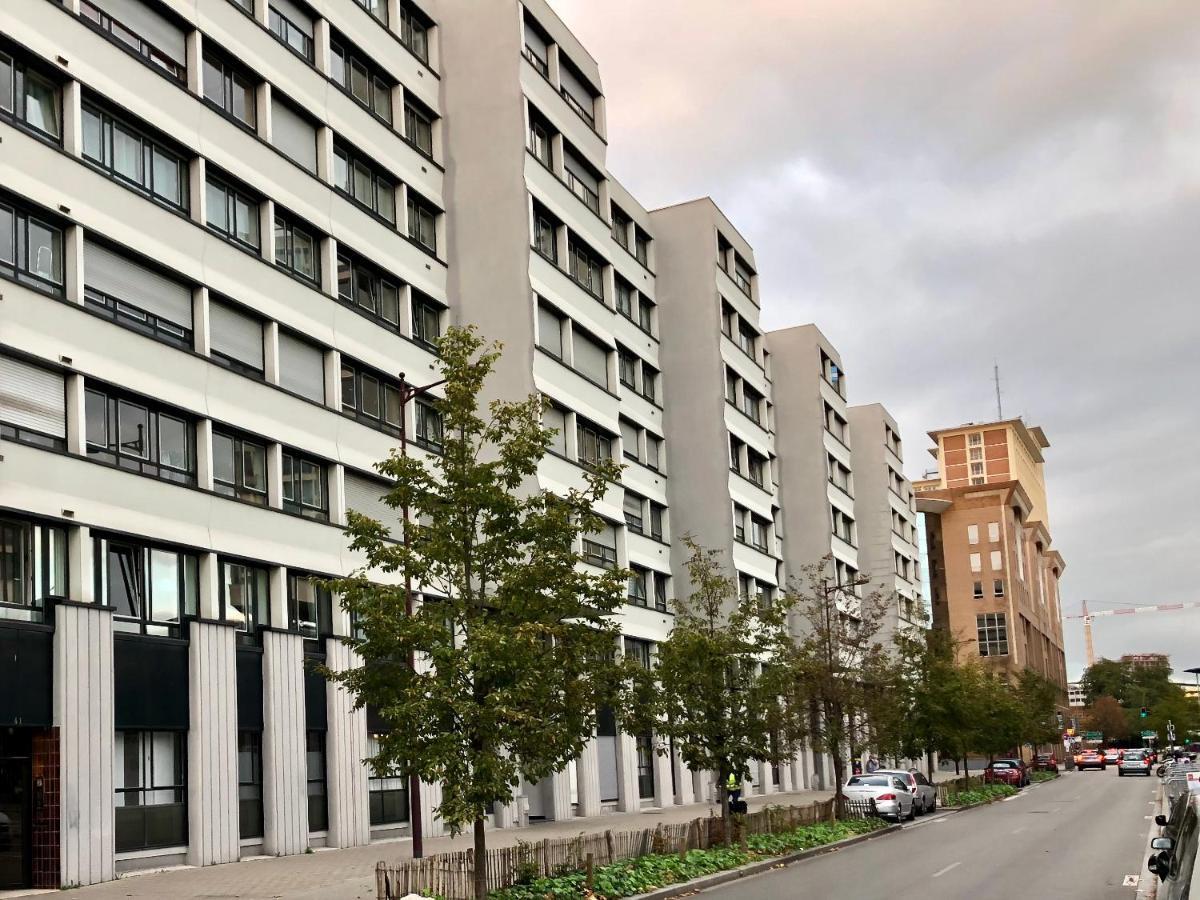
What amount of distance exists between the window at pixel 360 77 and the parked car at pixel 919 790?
2570cm

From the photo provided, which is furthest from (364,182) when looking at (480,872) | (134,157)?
(480,872)

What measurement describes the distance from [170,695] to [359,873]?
5700mm

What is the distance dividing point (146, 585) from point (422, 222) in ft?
59.0

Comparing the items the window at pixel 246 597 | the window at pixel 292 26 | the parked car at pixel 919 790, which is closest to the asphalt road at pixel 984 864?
the parked car at pixel 919 790

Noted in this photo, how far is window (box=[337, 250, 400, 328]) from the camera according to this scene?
37.2 metres

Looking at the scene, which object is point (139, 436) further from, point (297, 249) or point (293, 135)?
point (293, 135)

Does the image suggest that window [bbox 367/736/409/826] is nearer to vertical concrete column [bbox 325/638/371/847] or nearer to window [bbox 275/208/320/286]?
vertical concrete column [bbox 325/638/371/847]

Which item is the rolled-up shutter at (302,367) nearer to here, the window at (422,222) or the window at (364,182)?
the window at (364,182)

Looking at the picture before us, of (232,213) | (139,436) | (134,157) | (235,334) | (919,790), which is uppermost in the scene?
(134,157)

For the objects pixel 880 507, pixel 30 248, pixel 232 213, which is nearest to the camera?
pixel 30 248

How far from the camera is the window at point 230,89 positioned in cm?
3234

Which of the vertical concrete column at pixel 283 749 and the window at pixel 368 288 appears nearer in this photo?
the vertical concrete column at pixel 283 749

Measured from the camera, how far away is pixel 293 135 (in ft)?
117

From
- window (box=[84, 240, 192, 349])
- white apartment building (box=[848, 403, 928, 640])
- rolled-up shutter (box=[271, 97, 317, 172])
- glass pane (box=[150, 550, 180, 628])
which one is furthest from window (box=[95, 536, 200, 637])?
white apartment building (box=[848, 403, 928, 640])
